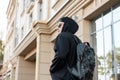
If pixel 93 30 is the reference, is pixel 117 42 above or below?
below

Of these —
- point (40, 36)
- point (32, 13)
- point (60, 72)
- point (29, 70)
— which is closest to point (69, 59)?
point (60, 72)

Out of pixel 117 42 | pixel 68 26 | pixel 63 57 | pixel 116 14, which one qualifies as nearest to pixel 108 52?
pixel 117 42

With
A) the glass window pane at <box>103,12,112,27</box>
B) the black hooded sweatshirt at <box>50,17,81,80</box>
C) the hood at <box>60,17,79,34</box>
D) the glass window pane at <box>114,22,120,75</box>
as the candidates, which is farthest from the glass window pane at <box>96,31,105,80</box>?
the black hooded sweatshirt at <box>50,17,81,80</box>

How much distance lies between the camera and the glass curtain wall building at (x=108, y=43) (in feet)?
→ 22.5

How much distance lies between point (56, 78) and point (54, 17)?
7356mm

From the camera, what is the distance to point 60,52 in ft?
11.1

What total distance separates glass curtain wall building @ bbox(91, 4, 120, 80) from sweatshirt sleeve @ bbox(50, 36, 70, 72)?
3502 mm

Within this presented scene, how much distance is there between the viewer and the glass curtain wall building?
6.87m

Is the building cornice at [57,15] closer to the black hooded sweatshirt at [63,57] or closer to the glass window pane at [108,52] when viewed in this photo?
the glass window pane at [108,52]

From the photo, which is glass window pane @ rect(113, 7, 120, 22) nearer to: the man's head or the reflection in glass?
the reflection in glass

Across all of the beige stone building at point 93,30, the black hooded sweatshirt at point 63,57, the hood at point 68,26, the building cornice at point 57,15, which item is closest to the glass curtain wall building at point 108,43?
the beige stone building at point 93,30

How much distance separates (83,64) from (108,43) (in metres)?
4.13

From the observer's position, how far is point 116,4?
277 inches

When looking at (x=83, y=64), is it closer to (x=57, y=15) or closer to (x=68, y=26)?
(x=68, y=26)
